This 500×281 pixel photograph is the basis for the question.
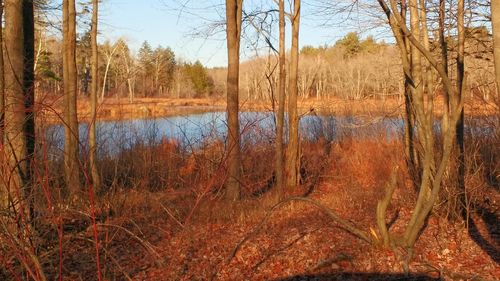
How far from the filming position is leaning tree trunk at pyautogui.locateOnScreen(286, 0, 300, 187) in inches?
399

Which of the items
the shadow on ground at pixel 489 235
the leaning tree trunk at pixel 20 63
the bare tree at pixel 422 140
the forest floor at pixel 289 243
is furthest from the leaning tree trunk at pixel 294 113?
the leaning tree trunk at pixel 20 63

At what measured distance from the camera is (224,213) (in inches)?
328

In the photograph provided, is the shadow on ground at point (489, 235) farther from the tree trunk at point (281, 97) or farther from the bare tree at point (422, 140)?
the tree trunk at point (281, 97)

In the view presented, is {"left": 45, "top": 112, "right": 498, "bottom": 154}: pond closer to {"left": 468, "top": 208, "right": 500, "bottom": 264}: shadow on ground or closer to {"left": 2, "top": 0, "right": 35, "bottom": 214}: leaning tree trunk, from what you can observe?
{"left": 468, "top": 208, "right": 500, "bottom": 264}: shadow on ground

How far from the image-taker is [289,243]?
6637 mm

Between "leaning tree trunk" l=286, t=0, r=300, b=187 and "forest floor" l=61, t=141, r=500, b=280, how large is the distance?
A: 1529 mm

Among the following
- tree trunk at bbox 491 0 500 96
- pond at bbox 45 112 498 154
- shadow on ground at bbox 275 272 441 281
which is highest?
tree trunk at bbox 491 0 500 96

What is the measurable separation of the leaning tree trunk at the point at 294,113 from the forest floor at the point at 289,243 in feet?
5.02

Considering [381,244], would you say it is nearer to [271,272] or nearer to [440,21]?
[271,272]

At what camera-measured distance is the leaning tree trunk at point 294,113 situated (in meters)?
10.1

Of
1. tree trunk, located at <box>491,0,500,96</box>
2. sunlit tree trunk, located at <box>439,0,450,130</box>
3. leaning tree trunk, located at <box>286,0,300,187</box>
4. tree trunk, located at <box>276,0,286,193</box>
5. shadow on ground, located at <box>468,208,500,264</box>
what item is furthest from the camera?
leaning tree trunk, located at <box>286,0,300,187</box>

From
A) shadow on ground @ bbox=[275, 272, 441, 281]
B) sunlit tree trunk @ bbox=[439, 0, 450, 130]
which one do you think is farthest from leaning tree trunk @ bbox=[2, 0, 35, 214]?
sunlit tree trunk @ bbox=[439, 0, 450, 130]

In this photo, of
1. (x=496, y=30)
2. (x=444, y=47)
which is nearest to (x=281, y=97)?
(x=444, y=47)

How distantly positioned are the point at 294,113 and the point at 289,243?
14.7ft
